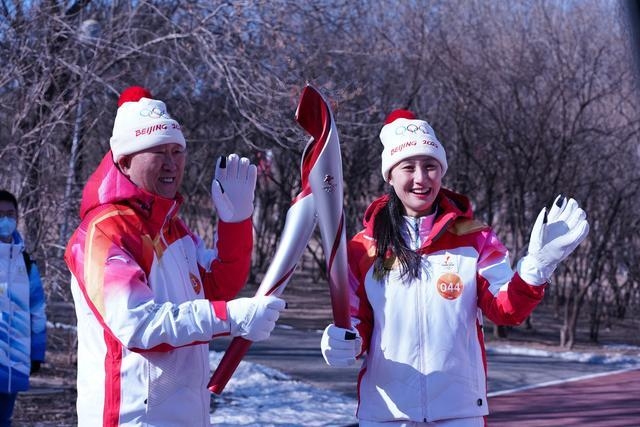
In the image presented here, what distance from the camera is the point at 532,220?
44.0ft

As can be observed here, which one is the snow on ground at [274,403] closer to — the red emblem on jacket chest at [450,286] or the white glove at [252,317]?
the red emblem on jacket chest at [450,286]

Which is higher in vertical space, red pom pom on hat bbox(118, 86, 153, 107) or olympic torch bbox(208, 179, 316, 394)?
red pom pom on hat bbox(118, 86, 153, 107)

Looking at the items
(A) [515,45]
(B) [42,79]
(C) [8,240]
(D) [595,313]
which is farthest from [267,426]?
(A) [515,45]

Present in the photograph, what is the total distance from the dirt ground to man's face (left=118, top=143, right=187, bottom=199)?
4.26m

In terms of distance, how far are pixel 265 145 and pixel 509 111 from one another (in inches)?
141

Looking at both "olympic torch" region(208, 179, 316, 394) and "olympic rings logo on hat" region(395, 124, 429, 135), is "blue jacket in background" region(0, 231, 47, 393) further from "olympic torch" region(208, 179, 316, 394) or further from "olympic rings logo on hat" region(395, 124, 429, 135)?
"olympic rings logo on hat" region(395, 124, 429, 135)

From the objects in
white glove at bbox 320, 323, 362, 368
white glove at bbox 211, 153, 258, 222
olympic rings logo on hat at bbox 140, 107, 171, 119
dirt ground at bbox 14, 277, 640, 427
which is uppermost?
olympic rings logo on hat at bbox 140, 107, 171, 119

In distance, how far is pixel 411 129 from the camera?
3.81 metres

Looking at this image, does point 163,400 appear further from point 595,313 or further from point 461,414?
point 595,313

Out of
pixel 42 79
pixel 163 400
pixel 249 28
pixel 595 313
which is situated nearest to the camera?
pixel 163 400

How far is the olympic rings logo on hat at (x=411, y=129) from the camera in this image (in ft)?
12.5

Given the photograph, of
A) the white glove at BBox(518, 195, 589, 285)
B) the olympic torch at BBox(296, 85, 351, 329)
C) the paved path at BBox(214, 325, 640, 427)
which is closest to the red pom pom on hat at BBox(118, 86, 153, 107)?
the olympic torch at BBox(296, 85, 351, 329)

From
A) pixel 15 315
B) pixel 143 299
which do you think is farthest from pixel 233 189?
pixel 15 315

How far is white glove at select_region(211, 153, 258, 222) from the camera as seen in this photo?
344 cm
